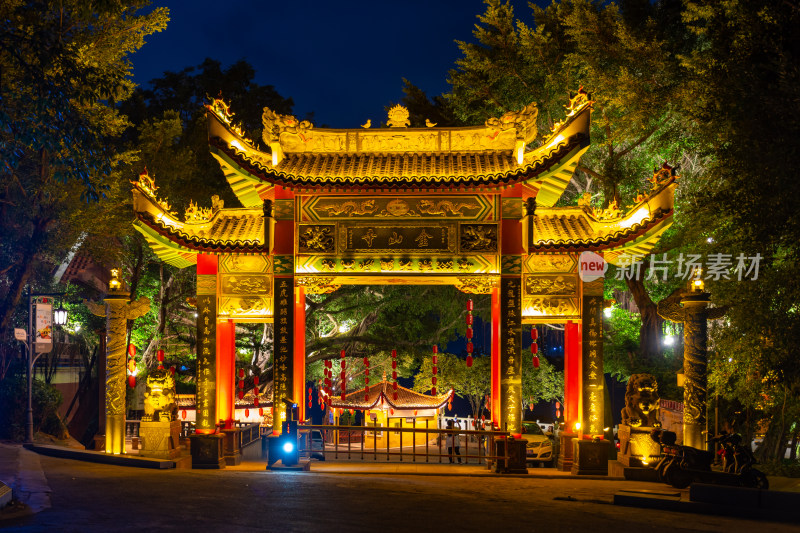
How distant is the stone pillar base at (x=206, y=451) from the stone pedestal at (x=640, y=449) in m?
7.03

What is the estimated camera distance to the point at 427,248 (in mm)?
12797

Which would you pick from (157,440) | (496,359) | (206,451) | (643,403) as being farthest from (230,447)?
(643,403)

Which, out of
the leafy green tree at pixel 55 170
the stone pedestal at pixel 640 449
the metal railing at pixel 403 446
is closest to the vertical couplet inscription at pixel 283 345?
the metal railing at pixel 403 446

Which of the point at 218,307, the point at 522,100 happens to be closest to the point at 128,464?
the point at 218,307

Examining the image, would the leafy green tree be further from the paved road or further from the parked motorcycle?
the parked motorcycle

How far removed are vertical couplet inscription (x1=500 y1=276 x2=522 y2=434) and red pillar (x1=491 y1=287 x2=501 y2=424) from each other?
12 centimetres

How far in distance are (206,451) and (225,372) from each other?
1.64 meters

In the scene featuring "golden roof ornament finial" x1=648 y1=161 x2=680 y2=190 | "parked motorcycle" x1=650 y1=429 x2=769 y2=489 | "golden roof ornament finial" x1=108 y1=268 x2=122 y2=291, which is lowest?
"parked motorcycle" x1=650 y1=429 x2=769 y2=489

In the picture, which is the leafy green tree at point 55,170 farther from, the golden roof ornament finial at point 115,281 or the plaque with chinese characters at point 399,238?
the plaque with chinese characters at point 399,238

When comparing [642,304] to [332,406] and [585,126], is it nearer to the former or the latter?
[585,126]

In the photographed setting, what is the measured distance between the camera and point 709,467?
30.7ft

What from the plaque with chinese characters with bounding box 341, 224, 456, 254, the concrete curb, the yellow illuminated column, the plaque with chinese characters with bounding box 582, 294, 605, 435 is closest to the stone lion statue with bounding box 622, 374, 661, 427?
the plaque with chinese characters with bounding box 582, 294, 605, 435

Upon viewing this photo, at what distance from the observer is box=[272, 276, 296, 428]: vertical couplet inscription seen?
12.7m

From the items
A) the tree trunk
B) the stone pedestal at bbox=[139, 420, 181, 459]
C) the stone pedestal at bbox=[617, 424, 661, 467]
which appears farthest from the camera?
the tree trunk
